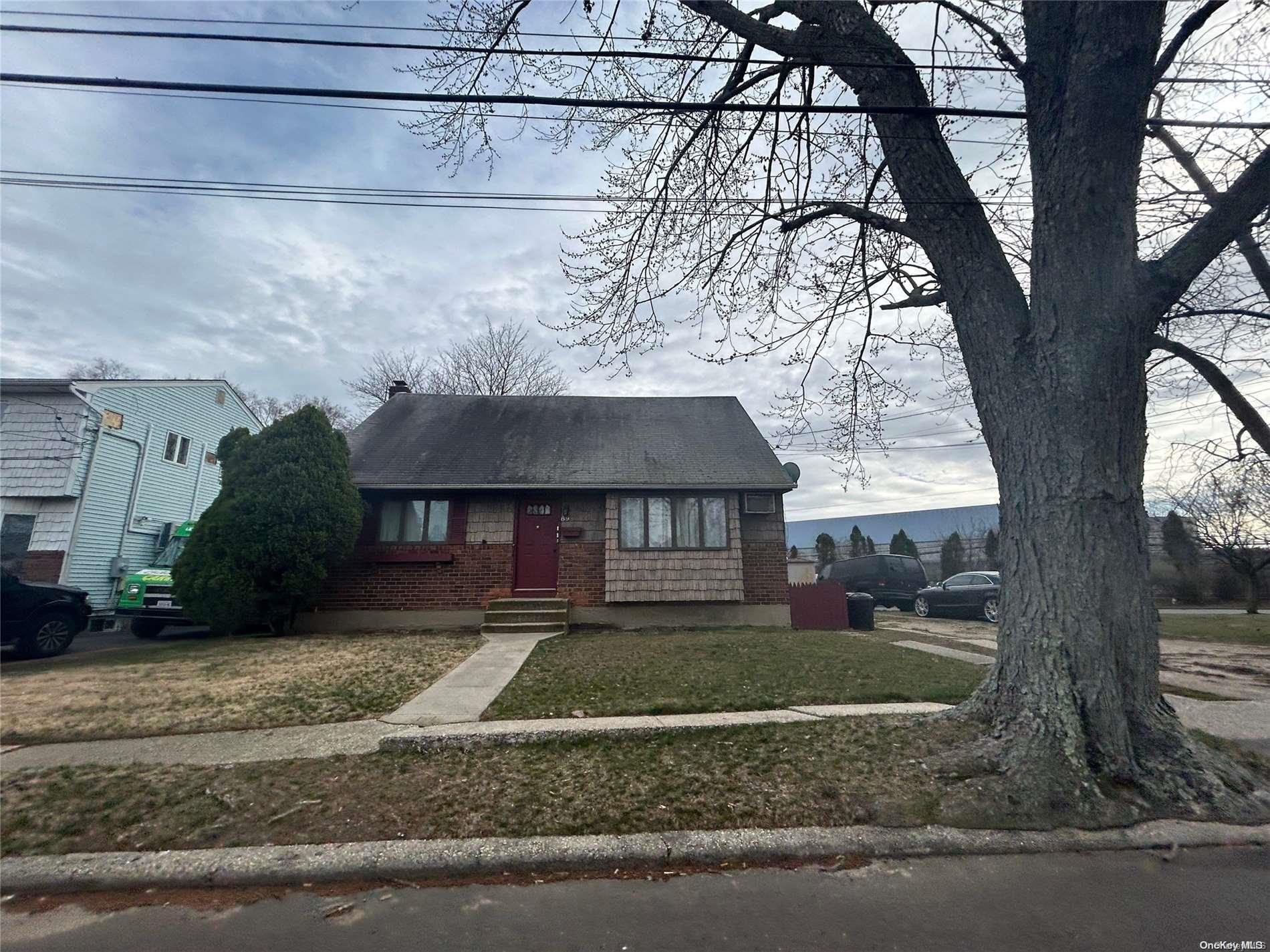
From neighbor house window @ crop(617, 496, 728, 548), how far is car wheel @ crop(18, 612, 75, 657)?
9141 millimetres

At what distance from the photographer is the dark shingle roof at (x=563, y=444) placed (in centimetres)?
1150

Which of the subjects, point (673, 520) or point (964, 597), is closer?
Answer: point (673, 520)

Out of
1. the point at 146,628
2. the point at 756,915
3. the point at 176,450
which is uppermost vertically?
the point at 176,450

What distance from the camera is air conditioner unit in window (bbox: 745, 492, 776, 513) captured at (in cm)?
1167

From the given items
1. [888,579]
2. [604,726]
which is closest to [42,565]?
[604,726]

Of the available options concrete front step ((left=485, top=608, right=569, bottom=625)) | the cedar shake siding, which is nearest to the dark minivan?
the cedar shake siding

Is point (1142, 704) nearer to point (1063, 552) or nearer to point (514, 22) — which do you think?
point (1063, 552)

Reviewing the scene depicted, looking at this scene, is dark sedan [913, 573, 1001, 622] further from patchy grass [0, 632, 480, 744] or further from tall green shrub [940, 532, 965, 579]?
patchy grass [0, 632, 480, 744]

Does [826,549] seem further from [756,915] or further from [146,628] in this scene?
[756,915]

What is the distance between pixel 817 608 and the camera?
485 inches

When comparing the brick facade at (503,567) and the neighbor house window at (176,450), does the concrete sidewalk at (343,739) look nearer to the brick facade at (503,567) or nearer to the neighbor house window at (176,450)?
the brick facade at (503,567)

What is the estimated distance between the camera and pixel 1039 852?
303 centimetres

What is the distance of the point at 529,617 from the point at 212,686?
5.25 metres

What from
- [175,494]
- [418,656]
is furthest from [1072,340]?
[175,494]
